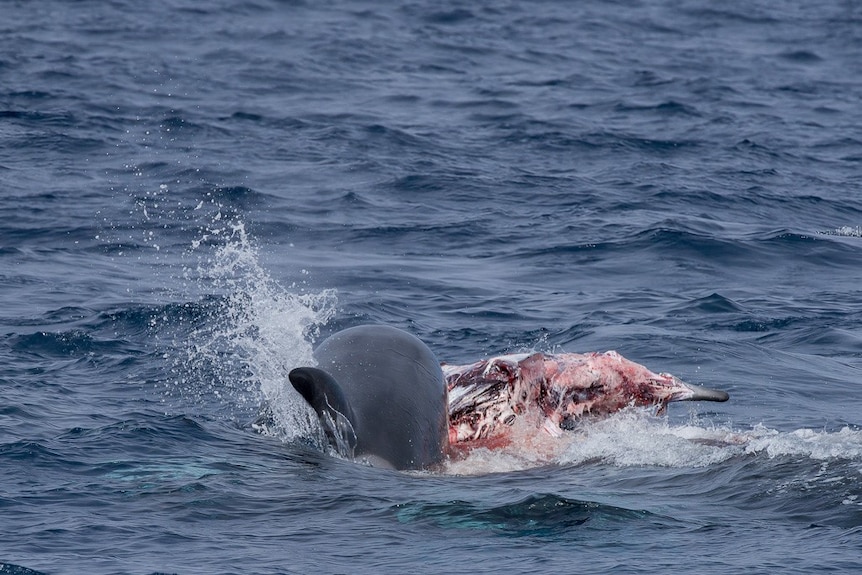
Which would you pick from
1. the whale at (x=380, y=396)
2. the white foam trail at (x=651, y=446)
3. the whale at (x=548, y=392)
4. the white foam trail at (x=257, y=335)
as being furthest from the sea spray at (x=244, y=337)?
the white foam trail at (x=651, y=446)

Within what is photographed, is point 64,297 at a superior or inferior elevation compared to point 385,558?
inferior

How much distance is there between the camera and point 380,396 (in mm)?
10570

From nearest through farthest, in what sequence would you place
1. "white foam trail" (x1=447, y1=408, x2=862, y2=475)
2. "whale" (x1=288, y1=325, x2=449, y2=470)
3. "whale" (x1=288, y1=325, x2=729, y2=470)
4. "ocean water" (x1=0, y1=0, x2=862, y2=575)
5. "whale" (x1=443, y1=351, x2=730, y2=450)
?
"ocean water" (x1=0, y1=0, x2=862, y2=575)
"white foam trail" (x1=447, y1=408, x2=862, y2=475)
"whale" (x1=288, y1=325, x2=449, y2=470)
"whale" (x1=288, y1=325, x2=729, y2=470)
"whale" (x1=443, y1=351, x2=730, y2=450)

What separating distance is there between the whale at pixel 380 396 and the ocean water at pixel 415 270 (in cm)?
25

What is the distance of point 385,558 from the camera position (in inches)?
316

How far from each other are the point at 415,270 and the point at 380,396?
7928 mm

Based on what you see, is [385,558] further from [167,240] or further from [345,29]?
[345,29]

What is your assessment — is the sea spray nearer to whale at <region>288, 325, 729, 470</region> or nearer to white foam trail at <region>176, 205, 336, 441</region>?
white foam trail at <region>176, 205, 336, 441</region>

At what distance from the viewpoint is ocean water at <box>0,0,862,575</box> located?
8.64 metres

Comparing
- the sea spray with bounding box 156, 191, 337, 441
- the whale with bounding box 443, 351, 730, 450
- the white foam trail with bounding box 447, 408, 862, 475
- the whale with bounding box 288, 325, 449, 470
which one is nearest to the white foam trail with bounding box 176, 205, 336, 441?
the sea spray with bounding box 156, 191, 337, 441

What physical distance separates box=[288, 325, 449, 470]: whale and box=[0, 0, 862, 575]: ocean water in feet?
0.81

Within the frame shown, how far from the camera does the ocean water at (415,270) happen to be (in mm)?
8641

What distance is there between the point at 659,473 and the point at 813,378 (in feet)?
15.7

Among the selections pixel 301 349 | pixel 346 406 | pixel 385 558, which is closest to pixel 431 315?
pixel 301 349
